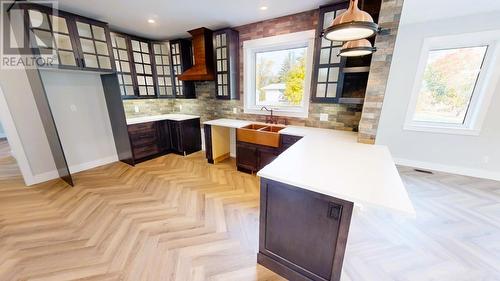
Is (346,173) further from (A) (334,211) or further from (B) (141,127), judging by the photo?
(B) (141,127)

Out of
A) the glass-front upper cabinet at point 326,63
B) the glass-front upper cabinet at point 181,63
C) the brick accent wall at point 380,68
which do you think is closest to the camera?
the brick accent wall at point 380,68

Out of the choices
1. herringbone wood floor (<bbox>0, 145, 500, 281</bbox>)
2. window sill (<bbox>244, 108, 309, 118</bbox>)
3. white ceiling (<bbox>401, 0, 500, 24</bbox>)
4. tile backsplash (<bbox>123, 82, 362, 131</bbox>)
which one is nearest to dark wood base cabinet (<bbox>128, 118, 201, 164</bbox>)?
tile backsplash (<bbox>123, 82, 362, 131</bbox>)

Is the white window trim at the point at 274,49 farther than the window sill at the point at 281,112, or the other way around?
the window sill at the point at 281,112

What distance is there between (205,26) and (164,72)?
4.77 ft

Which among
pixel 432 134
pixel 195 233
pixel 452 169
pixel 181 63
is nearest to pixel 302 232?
pixel 195 233

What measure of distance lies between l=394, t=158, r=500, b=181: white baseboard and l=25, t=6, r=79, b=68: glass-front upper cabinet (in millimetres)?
5809

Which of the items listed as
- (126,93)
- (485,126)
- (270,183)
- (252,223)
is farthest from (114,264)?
(485,126)

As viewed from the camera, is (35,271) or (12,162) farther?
(12,162)

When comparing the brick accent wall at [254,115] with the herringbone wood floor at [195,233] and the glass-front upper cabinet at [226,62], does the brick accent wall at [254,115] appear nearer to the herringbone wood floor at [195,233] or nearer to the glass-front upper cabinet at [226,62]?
the glass-front upper cabinet at [226,62]

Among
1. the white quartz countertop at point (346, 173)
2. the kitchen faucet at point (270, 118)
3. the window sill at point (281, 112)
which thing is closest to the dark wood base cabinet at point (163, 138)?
the window sill at point (281, 112)

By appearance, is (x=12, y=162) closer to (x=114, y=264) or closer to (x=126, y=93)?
(x=126, y=93)

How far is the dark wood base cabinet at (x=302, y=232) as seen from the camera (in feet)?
3.85

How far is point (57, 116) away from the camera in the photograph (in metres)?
2.99

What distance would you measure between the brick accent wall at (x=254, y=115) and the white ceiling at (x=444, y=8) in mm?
1251
